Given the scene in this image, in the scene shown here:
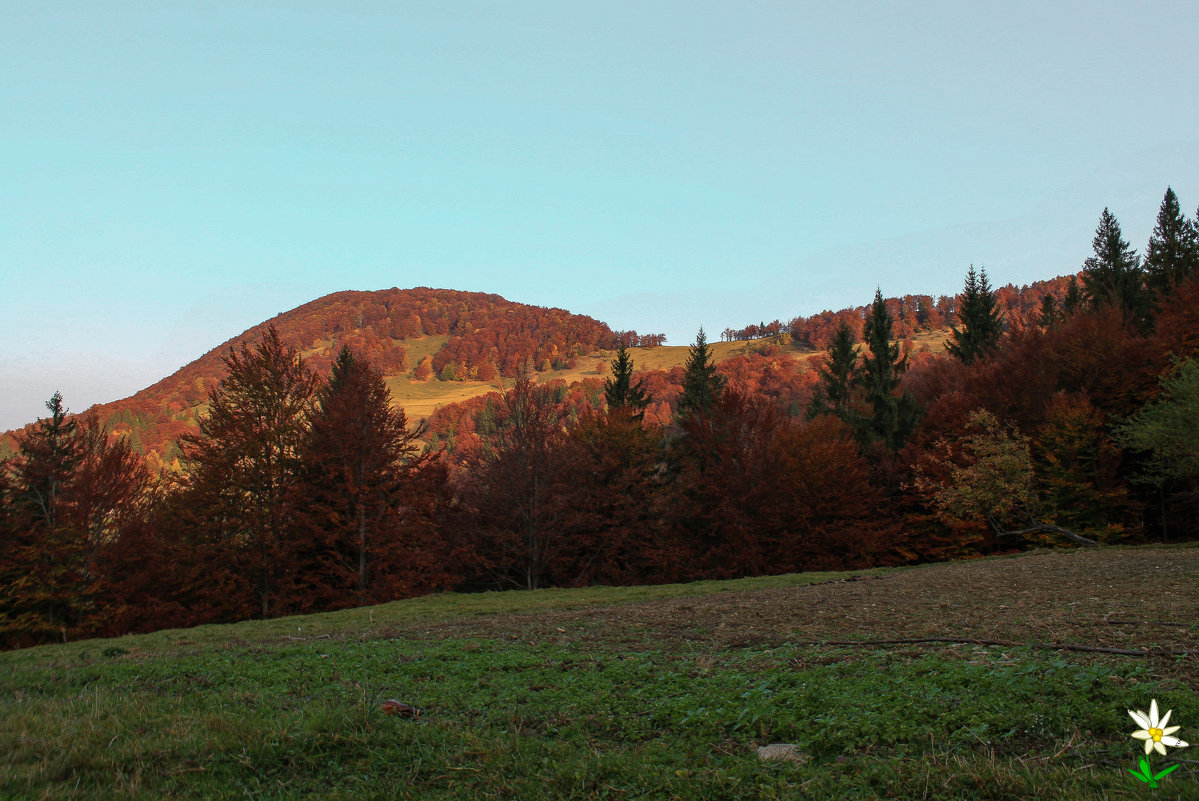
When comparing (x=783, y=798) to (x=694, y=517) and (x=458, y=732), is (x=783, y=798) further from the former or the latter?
(x=694, y=517)

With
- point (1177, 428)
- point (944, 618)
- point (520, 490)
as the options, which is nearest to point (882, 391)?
point (1177, 428)

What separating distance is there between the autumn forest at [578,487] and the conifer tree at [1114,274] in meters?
1.08

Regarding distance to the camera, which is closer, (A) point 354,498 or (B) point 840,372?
Result: (A) point 354,498

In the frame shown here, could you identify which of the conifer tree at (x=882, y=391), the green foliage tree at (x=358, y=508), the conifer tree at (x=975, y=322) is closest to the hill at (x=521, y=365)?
the conifer tree at (x=975, y=322)

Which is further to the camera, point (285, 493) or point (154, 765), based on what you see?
point (285, 493)

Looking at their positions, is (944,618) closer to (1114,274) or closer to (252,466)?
(252,466)

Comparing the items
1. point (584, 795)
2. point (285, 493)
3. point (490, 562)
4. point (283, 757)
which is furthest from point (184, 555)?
point (584, 795)

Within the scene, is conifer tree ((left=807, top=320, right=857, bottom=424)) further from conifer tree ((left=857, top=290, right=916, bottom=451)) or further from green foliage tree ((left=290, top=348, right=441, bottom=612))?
green foliage tree ((left=290, top=348, right=441, bottom=612))

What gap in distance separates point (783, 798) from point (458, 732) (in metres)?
2.58

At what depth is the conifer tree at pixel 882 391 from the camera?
51750 mm

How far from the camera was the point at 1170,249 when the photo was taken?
2366 inches

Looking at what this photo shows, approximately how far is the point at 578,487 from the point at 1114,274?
58.6 meters

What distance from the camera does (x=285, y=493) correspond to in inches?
1212

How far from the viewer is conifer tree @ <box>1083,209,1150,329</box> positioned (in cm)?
5753
